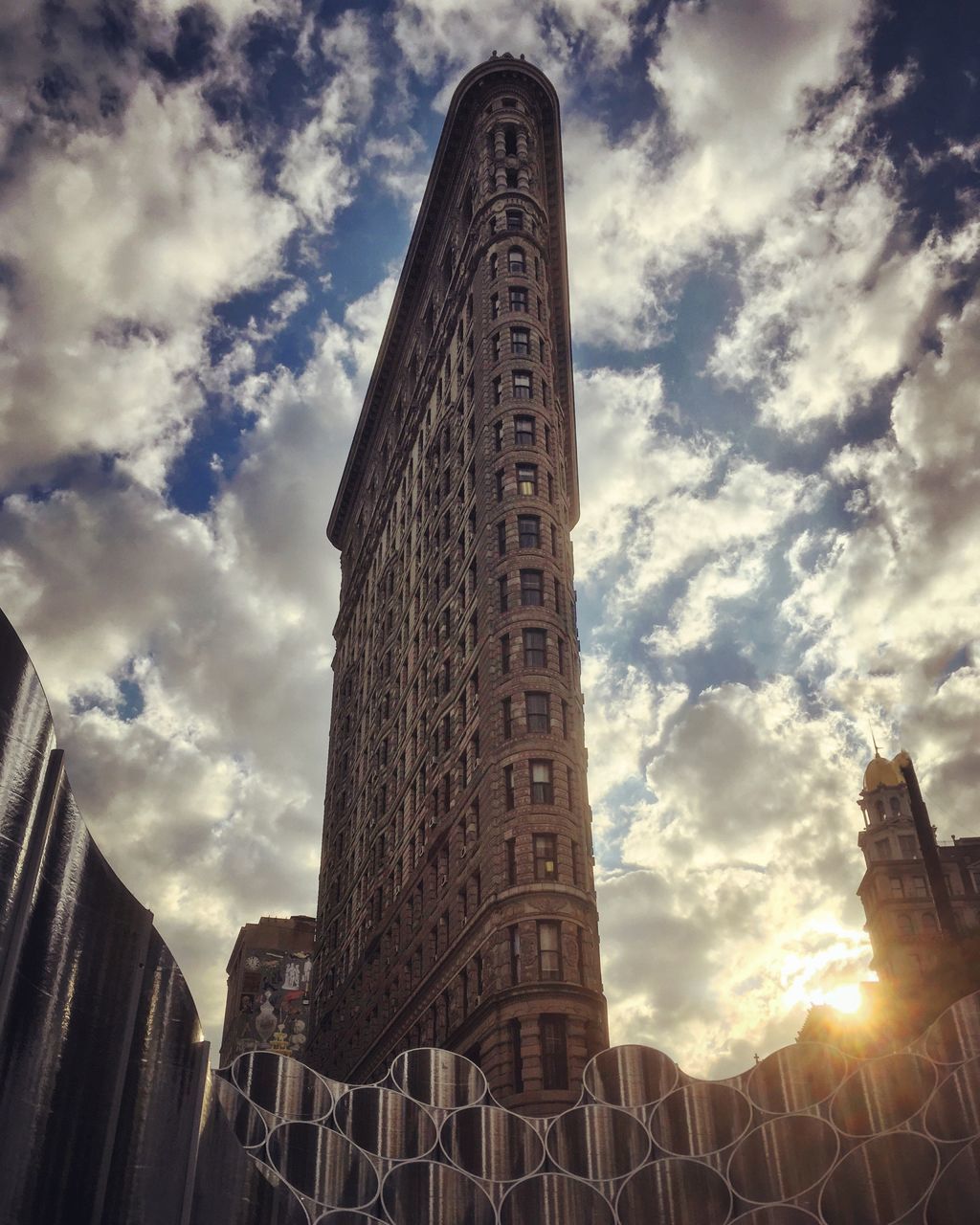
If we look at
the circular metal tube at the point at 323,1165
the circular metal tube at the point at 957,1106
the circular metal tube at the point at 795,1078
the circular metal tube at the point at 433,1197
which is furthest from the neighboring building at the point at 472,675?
the circular metal tube at the point at 957,1106

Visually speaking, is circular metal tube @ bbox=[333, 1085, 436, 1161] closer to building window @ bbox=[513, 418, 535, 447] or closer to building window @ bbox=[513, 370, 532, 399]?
building window @ bbox=[513, 418, 535, 447]

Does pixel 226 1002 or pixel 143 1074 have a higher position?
pixel 226 1002

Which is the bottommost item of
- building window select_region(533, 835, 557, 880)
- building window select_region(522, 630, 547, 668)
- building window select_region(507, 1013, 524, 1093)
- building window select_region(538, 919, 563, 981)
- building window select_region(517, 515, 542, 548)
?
building window select_region(507, 1013, 524, 1093)

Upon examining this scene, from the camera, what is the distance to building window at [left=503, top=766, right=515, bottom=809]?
50912 millimetres

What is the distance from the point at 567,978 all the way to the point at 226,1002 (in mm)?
153733

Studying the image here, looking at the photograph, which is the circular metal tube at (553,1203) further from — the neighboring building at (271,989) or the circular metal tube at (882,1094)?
the neighboring building at (271,989)

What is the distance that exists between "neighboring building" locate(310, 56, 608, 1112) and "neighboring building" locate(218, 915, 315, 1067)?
70.9 metres

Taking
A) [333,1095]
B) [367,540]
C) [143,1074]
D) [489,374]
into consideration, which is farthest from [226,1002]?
[143,1074]

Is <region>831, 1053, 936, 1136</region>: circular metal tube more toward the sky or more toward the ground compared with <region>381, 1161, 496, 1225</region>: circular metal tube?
more toward the sky

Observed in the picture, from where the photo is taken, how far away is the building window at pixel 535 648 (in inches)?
2149

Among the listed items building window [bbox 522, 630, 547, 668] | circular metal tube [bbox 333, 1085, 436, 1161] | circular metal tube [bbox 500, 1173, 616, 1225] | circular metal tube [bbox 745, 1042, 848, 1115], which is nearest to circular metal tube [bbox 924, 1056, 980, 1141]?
circular metal tube [bbox 745, 1042, 848, 1115]

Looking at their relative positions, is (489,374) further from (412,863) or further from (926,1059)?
(926,1059)

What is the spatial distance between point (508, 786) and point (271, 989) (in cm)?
12084

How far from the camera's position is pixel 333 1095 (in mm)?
31047
